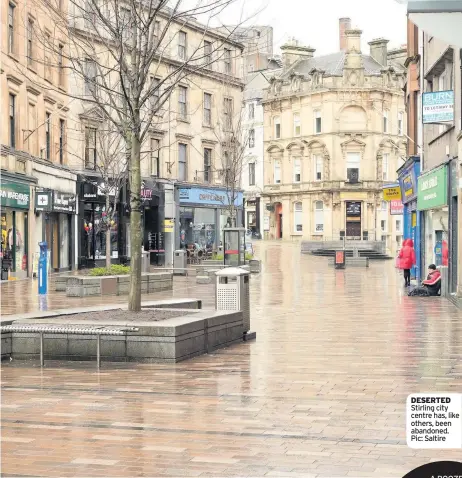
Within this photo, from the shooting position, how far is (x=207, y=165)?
54656 mm

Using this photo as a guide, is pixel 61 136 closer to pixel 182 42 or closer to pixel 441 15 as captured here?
pixel 182 42

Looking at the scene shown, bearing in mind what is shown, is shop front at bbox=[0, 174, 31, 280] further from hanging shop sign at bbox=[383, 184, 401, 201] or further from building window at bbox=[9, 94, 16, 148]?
hanging shop sign at bbox=[383, 184, 401, 201]

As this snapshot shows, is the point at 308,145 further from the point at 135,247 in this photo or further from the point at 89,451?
the point at 89,451

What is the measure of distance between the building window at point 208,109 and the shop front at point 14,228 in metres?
20.7

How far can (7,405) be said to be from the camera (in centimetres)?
847

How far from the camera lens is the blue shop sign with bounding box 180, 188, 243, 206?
5191 cm

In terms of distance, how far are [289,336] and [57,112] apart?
2703 centimetres

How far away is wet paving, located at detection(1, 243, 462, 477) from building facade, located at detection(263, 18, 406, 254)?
66.5 m

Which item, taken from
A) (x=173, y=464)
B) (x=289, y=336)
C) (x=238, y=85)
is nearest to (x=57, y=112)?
(x=238, y=85)

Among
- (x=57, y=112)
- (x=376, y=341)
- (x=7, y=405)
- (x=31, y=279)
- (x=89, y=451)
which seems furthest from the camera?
(x=57, y=112)

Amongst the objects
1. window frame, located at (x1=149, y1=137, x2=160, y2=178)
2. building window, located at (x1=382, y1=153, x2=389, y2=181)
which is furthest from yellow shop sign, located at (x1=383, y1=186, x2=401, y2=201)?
building window, located at (x1=382, y1=153, x2=389, y2=181)

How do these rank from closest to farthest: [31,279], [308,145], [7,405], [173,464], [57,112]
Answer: [173,464] < [7,405] < [31,279] < [57,112] < [308,145]

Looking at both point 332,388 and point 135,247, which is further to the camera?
point 135,247

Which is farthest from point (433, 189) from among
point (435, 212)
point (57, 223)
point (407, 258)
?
point (57, 223)
